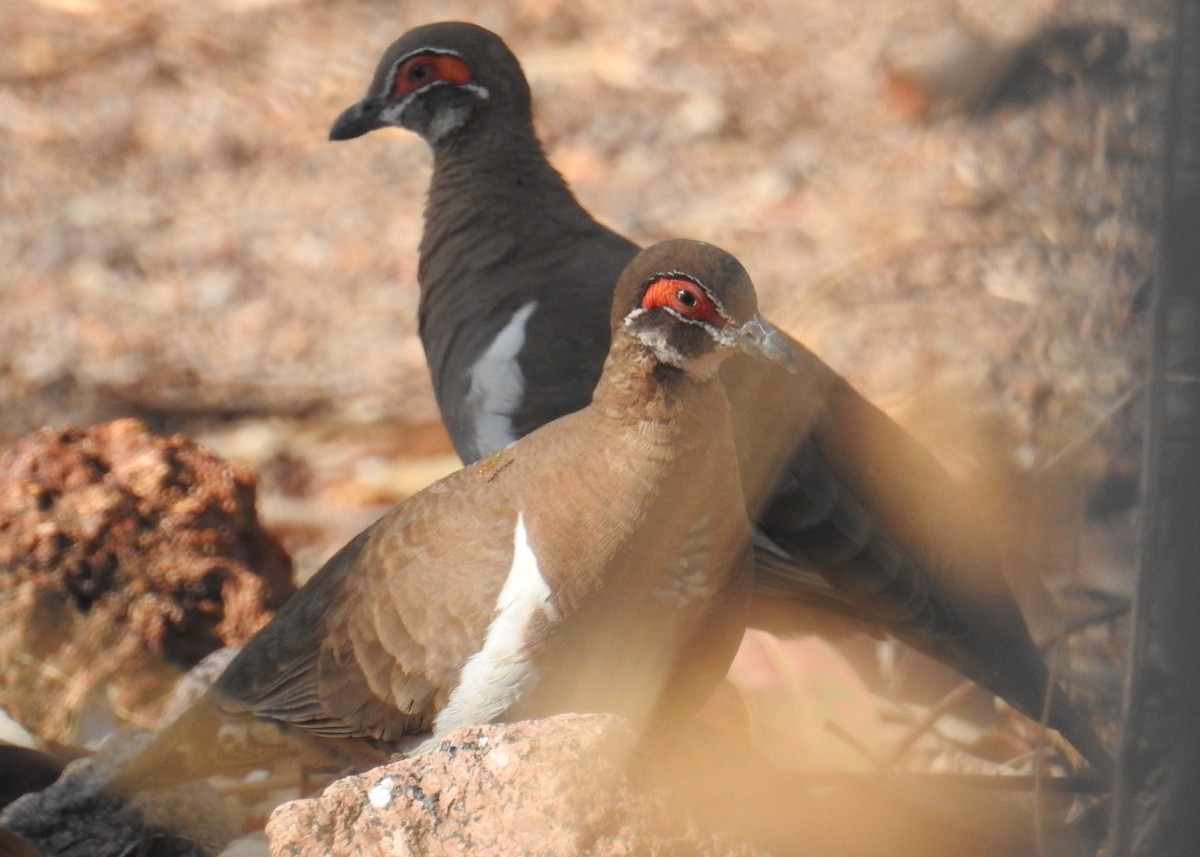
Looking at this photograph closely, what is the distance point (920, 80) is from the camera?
575 centimetres

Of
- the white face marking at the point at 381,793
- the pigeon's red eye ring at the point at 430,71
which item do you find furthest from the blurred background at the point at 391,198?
the white face marking at the point at 381,793

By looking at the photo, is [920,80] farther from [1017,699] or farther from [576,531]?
[576,531]

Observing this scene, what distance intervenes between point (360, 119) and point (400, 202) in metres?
1.92

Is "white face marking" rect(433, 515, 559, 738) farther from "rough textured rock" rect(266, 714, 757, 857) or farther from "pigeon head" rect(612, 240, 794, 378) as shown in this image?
"rough textured rock" rect(266, 714, 757, 857)

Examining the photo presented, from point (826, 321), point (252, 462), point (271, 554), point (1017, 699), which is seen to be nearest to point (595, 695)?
point (1017, 699)

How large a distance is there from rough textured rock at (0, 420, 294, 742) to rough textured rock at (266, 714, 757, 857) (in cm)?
173

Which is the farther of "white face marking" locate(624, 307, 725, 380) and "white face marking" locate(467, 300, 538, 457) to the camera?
"white face marking" locate(467, 300, 538, 457)

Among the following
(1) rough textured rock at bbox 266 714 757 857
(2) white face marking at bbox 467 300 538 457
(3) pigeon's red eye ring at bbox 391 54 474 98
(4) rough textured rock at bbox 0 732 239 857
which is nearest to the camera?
(1) rough textured rock at bbox 266 714 757 857

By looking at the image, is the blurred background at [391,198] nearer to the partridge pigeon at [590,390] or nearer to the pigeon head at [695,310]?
the partridge pigeon at [590,390]

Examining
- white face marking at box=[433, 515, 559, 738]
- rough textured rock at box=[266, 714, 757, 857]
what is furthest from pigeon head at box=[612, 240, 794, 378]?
rough textured rock at box=[266, 714, 757, 857]

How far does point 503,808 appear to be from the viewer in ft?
6.89

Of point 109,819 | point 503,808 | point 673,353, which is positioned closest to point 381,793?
point 503,808

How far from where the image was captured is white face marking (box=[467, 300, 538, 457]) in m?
3.81

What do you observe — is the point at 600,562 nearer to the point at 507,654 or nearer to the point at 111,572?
the point at 507,654
